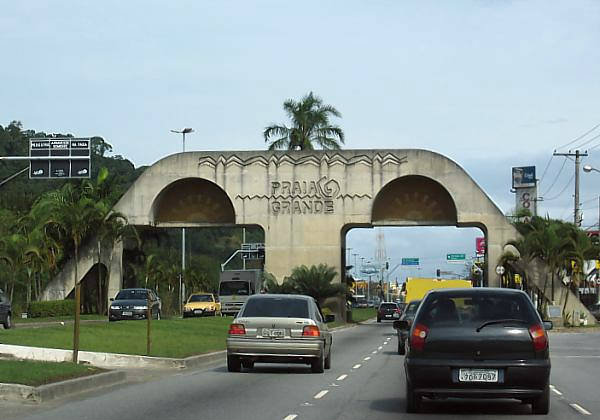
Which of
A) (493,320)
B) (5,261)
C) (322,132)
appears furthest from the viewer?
(322,132)

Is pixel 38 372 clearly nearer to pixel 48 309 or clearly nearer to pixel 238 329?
pixel 238 329

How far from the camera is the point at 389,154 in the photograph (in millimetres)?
62344

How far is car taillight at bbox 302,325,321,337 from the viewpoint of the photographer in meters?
21.8

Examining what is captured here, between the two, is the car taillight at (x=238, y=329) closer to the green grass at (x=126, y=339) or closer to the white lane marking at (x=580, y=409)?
the green grass at (x=126, y=339)

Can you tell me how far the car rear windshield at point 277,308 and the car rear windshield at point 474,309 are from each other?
8503 millimetres

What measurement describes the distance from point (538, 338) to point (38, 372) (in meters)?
8.39

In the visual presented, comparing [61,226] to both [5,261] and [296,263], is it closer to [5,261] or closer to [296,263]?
[5,261]

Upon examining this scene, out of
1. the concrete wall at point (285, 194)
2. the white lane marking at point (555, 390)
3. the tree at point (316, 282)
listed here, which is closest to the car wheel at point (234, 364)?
the white lane marking at point (555, 390)

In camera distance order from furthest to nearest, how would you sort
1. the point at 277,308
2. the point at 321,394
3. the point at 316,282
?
the point at 316,282, the point at 277,308, the point at 321,394

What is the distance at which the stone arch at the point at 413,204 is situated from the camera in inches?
2500

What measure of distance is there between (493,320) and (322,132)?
2267 inches

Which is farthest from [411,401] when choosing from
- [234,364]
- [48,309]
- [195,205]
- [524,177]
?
[524,177]

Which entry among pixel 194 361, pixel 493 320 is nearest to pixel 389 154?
pixel 194 361

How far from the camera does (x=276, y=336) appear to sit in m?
21.6
